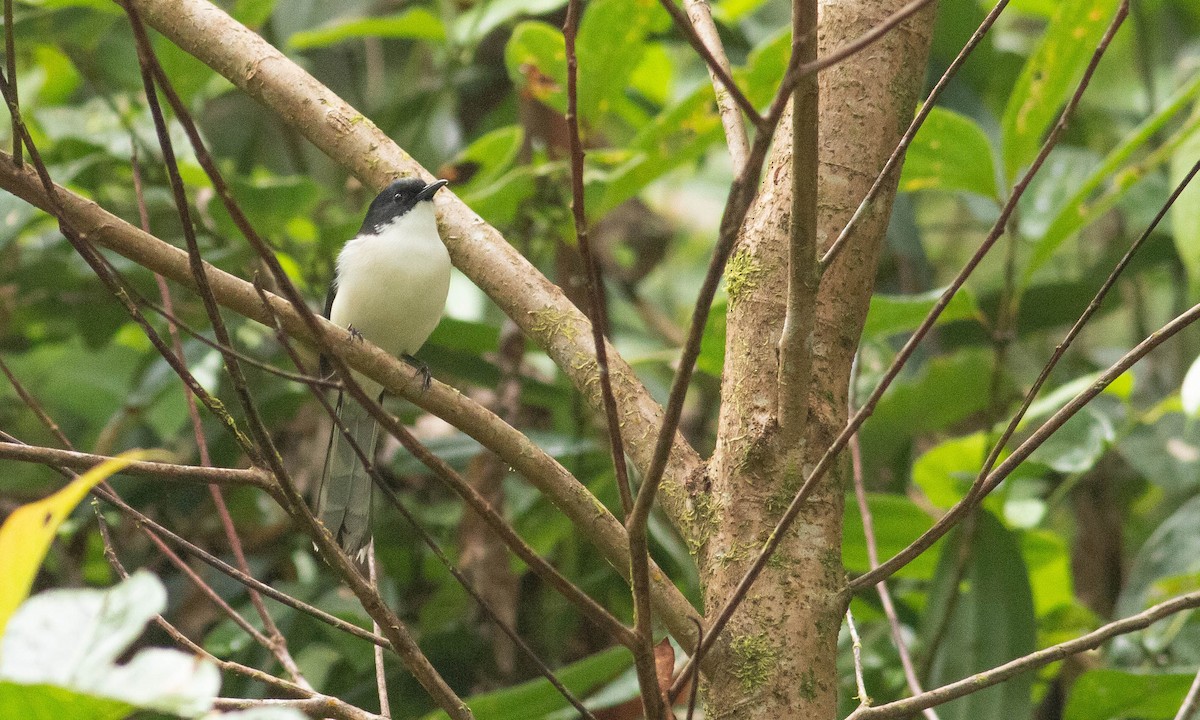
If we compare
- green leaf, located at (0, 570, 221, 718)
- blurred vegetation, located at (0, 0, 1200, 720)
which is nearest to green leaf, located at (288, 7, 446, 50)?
blurred vegetation, located at (0, 0, 1200, 720)

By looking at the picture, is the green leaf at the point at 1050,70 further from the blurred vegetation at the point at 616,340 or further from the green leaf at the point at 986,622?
the green leaf at the point at 986,622

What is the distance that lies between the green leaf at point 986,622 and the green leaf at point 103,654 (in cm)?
236

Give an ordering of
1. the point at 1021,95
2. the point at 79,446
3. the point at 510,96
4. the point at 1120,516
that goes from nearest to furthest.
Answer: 1. the point at 1021,95
2. the point at 79,446
3. the point at 1120,516
4. the point at 510,96

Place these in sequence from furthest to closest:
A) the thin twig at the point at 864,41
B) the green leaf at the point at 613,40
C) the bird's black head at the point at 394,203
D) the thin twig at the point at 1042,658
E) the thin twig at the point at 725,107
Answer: the green leaf at the point at 613,40, the bird's black head at the point at 394,203, the thin twig at the point at 725,107, the thin twig at the point at 1042,658, the thin twig at the point at 864,41

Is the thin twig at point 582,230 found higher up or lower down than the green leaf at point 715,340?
lower down

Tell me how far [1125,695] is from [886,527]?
74cm

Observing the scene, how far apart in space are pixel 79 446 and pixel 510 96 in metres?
2.35

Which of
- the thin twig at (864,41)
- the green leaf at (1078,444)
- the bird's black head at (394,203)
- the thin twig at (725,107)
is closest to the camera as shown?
the thin twig at (864,41)

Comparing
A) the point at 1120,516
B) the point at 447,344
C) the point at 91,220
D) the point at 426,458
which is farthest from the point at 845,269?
the point at 1120,516

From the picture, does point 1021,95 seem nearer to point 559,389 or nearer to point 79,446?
point 559,389

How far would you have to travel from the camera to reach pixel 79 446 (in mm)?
4203

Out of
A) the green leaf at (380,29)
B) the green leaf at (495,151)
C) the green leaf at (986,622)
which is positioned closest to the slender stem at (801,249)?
the green leaf at (986,622)

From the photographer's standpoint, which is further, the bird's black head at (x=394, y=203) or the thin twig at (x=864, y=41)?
the bird's black head at (x=394, y=203)

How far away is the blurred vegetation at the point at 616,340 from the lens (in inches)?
122
